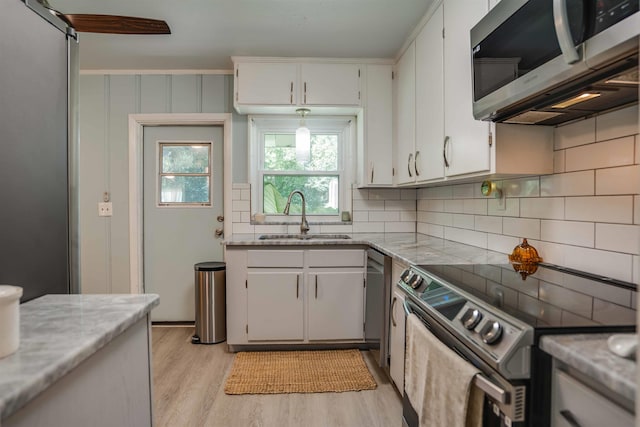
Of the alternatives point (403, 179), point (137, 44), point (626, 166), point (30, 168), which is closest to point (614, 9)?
point (626, 166)

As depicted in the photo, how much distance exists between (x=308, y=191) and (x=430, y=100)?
1.45 meters

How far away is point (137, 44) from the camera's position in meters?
2.62

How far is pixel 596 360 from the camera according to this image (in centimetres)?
65

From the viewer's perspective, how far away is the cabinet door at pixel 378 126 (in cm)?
289

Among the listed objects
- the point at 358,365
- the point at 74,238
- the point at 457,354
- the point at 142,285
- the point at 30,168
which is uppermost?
the point at 30,168

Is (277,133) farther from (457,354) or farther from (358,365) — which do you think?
(457,354)

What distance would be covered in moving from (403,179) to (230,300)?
5.14ft

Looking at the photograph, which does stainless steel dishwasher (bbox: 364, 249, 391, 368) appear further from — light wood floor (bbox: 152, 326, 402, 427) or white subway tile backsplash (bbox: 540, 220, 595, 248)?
white subway tile backsplash (bbox: 540, 220, 595, 248)

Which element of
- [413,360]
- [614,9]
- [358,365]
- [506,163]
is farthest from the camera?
[358,365]

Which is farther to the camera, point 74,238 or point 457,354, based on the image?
point 74,238

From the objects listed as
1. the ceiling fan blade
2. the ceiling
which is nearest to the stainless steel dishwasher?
the ceiling

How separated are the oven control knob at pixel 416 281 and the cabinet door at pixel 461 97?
22.0 inches

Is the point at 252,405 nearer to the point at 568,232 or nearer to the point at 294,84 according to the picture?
the point at 568,232

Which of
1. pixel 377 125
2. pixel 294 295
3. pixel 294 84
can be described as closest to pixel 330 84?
pixel 294 84
